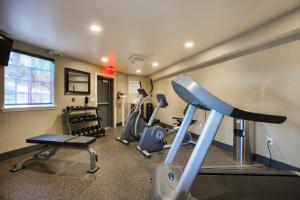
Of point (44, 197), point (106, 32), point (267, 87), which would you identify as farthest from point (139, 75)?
point (44, 197)

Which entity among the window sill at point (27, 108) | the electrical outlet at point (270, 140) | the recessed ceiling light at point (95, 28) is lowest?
the electrical outlet at point (270, 140)

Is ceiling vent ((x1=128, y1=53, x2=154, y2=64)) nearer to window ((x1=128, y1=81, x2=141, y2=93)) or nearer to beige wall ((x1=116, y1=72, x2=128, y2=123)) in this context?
beige wall ((x1=116, y1=72, x2=128, y2=123))

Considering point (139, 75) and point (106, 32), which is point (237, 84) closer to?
point (106, 32)

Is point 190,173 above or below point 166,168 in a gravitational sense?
above

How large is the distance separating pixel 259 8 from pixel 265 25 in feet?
1.75

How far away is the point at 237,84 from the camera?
11.2 ft

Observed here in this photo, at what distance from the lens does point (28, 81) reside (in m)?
3.55

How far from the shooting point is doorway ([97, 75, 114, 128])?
6.04 meters

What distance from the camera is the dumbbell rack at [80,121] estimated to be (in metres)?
4.24

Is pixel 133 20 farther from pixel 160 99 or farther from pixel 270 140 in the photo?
pixel 270 140

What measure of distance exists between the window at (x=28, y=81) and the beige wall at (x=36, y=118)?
0.13 m

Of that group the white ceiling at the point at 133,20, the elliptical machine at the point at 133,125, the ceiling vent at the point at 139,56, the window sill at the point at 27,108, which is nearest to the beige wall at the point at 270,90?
the white ceiling at the point at 133,20

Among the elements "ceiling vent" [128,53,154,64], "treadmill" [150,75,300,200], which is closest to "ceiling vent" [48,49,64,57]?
"ceiling vent" [128,53,154,64]

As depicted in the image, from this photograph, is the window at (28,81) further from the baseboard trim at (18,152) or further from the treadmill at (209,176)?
the treadmill at (209,176)
